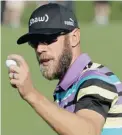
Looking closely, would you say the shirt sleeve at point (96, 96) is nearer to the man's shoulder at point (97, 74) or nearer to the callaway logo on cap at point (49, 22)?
the man's shoulder at point (97, 74)

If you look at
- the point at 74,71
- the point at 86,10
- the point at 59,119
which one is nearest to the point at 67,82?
the point at 74,71

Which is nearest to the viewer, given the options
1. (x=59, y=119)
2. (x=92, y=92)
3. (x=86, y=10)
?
(x=59, y=119)

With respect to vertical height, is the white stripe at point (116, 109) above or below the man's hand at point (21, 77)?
below

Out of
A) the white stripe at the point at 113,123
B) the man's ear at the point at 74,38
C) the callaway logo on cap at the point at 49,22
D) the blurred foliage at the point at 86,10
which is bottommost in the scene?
the blurred foliage at the point at 86,10

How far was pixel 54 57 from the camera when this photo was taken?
338 centimetres

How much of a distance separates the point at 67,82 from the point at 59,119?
0.62m

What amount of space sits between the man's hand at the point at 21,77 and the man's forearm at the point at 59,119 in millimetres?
30

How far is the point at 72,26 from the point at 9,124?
183 inches

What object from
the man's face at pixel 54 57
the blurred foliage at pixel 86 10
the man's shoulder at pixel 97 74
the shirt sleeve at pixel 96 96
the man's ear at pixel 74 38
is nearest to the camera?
the shirt sleeve at pixel 96 96

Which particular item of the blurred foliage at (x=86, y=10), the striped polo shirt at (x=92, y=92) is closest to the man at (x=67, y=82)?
the striped polo shirt at (x=92, y=92)

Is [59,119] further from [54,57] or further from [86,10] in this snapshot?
[86,10]

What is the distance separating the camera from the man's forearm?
2799mm

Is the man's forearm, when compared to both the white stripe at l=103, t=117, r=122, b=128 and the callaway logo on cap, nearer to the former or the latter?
the white stripe at l=103, t=117, r=122, b=128

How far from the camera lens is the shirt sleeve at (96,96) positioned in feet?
9.89
